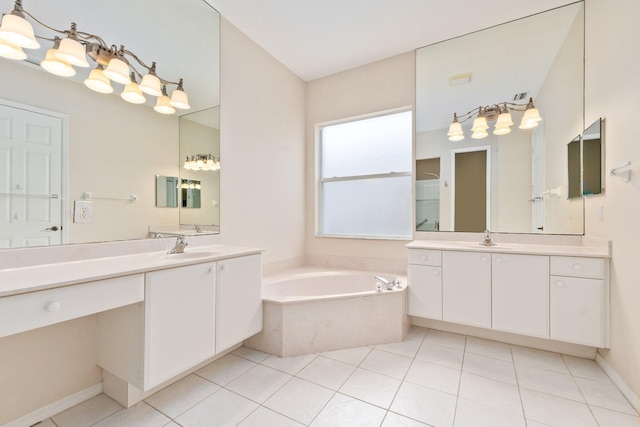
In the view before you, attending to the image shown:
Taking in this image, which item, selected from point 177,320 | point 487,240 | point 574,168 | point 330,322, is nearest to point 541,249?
point 487,240

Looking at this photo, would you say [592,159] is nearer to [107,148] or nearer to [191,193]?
[191,193]

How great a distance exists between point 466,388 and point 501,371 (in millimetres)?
394

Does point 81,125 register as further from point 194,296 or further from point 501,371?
point 501,371

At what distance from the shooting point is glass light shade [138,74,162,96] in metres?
1.78

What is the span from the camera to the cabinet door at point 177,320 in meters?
1.36

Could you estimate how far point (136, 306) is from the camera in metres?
1.36

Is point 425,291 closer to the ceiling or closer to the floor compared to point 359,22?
closer to the floor

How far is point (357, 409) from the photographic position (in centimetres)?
147

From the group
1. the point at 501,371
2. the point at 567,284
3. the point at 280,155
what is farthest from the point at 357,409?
the point at 280,155

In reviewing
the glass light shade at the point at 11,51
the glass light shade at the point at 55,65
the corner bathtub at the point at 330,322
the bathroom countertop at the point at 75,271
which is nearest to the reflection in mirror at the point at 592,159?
the corner bathtub at the point at 330,322

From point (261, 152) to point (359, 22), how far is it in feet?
4.94

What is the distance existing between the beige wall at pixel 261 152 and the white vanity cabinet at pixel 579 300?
2.42 m

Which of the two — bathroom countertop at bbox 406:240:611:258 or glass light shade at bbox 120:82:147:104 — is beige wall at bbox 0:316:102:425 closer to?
glass light shade at bbox 120:82:147:104

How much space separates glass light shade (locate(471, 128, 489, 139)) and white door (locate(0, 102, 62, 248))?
3140 mm
